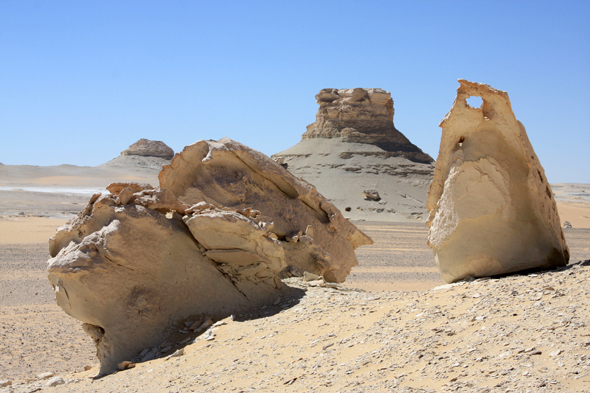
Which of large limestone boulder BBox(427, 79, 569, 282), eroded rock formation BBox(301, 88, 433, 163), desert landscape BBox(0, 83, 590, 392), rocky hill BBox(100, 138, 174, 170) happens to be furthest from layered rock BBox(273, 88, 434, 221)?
large limestone boulder BBox(427, 79, 569, 282)

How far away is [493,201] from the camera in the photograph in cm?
560

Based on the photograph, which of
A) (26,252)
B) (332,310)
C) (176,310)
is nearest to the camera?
(332,310)

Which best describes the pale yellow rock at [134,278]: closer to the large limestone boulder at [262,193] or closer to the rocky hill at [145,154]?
the large limestone boulder at [262,193]

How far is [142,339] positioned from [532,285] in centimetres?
396

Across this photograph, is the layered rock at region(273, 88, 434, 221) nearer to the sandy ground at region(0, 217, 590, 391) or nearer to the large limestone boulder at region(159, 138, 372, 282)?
the sandy ground at region(0, 217, 590, 391)

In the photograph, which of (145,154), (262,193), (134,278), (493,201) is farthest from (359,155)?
(134,278)

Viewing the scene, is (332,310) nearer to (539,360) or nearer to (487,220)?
(487,220)

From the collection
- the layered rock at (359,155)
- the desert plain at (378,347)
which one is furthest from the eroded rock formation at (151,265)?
the layered rock at (359,155)

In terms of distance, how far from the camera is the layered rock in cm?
5544

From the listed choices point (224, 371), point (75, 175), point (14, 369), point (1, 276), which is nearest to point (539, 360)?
point (224, 371)

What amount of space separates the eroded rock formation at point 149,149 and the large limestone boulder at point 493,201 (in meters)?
106

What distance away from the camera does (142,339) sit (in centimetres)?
579

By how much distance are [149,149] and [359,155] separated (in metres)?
56.9

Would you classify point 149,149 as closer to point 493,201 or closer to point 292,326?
point 292,326
